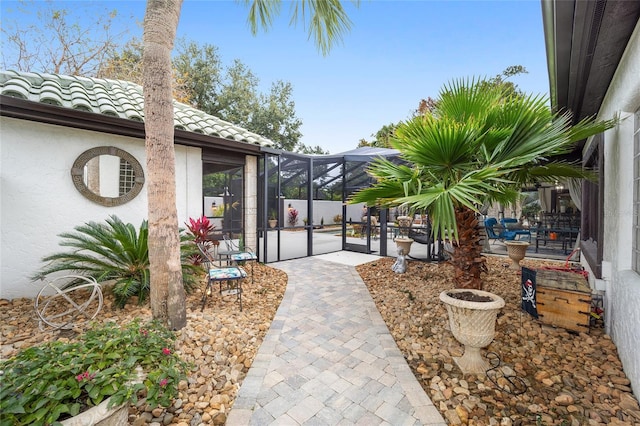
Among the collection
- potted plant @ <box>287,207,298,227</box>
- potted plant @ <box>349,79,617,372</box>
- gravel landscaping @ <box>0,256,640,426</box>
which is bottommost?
gravel landscaping @ <box>0,256,640,426</box>

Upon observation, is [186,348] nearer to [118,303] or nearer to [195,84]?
[118,303]

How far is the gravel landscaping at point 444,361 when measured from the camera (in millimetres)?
2051

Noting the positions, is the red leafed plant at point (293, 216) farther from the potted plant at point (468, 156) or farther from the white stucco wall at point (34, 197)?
the potted plant at point (468, 156)

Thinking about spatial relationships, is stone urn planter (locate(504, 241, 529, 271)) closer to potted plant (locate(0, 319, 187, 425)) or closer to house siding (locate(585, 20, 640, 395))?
house siding (locate(585, 20, 640, 395))

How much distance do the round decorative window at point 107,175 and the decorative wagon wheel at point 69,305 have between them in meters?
1.52

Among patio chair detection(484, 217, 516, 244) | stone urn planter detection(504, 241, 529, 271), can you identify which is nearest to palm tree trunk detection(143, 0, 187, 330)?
stone urn planter detection(504, 241, 529, 271)

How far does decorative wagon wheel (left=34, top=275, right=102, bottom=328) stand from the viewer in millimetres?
3006

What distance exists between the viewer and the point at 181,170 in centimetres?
562

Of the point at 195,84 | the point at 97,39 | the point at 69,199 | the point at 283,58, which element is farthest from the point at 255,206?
the point at 195,84

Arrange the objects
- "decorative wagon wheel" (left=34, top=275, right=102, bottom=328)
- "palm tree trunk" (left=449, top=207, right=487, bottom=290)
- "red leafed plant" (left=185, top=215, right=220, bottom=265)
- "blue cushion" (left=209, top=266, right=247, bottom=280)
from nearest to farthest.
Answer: "decorative wagon wheel" (left=34, top=275, right=102, bottom=328) < "palm tree trunk" (left=449, top=207, right=487, bottom=290) < "blue cushion" (left=209, top=266, right=247, bottom=280) < "red leafed plant" (left=185, top=215, right=220, bottom=265)

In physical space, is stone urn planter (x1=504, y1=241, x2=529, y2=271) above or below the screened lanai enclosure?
below

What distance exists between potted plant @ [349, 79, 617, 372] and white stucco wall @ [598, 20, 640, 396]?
284mm

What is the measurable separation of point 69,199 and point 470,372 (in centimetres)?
614

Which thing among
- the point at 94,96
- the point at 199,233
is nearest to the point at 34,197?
the point at 94,96
